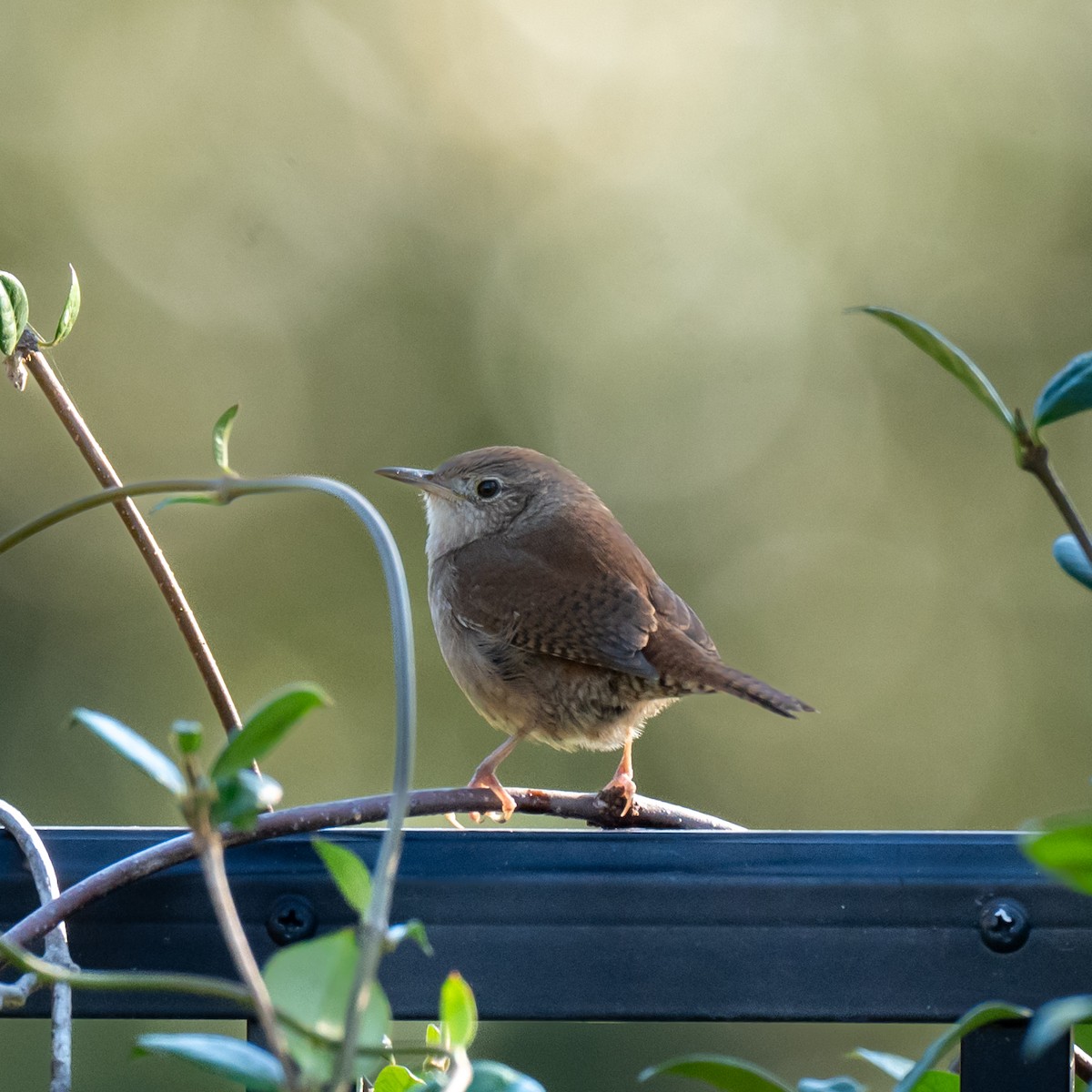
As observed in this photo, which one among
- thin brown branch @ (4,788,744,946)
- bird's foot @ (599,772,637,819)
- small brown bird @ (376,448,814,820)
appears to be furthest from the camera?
small brown bird @ (376,448,814,820)

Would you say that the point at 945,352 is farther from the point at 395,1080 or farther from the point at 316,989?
the point at 395,1080

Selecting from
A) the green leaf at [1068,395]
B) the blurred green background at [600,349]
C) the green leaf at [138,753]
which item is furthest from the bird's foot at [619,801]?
the blurred green background at [600,349]

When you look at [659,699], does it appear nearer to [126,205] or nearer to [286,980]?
[286,980]

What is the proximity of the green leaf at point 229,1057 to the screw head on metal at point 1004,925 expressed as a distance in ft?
2.62

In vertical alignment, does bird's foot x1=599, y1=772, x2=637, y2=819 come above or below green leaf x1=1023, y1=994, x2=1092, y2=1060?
above

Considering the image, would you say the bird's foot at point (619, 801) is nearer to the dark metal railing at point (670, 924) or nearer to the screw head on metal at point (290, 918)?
the dark metal railing at point (670, 924)

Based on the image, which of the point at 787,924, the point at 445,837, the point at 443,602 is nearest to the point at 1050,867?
the point at 787,924

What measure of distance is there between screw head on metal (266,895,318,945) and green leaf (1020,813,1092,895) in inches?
34.6

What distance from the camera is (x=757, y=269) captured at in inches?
356

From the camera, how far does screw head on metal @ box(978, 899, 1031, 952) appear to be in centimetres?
139

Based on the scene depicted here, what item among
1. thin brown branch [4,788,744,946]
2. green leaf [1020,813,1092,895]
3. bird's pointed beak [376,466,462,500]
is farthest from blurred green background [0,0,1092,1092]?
green leaf [1020,813,1092,895]

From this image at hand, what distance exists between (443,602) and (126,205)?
514cm

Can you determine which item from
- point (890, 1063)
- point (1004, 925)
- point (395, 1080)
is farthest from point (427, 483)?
point (890, 1063)

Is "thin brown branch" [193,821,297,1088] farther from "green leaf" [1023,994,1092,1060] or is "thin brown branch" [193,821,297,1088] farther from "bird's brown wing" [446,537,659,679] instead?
"bird's brown wing" [446,537,659,679]
